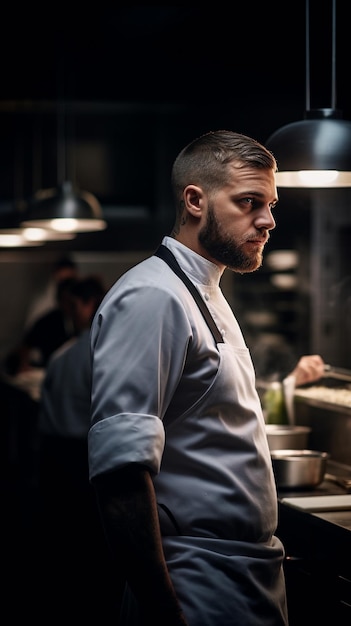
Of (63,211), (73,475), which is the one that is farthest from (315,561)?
(63,211)

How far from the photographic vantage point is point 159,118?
29.5 feet

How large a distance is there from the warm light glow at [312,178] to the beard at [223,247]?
0.65 m

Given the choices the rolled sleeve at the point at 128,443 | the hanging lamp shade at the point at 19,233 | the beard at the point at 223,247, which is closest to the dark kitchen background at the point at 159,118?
the hanging lamp shade at the point at 19,233

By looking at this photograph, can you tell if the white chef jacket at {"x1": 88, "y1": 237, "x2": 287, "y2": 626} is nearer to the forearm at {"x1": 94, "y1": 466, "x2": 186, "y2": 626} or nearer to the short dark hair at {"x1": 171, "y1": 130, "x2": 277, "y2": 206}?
the forearm at {"x1": 94, "y1": 466, "x2": 186, "y2": 626}

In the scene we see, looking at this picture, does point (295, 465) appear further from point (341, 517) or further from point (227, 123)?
point (227, 123)

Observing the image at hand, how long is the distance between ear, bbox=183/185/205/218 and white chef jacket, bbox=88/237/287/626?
0.09 m

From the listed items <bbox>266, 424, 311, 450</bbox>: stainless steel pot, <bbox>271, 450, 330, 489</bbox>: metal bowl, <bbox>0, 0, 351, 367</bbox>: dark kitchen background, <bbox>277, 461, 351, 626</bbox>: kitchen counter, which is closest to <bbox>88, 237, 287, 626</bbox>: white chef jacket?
<bbox>277, 461, 351, 626</bbox>: kitchen counter

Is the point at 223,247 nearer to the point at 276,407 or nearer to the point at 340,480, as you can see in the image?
the point at 340,480

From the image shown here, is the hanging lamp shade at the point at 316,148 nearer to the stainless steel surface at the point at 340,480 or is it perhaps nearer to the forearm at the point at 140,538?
the stainless steel surface at the point at 340,480

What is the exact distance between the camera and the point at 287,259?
24.7 feet

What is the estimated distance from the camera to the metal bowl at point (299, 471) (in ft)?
9.91

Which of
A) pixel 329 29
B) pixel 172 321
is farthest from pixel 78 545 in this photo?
pixel 172 321

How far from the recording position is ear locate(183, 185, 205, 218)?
2.17 m

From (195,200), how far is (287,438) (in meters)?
1.44
